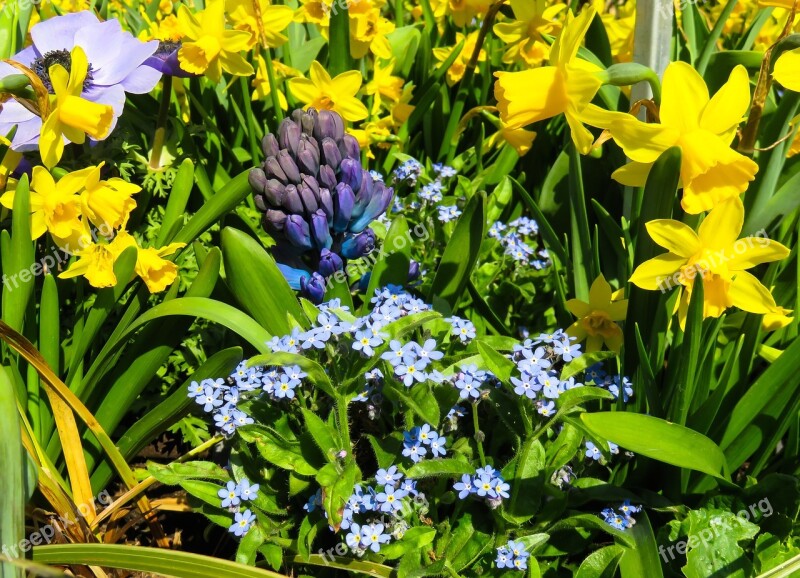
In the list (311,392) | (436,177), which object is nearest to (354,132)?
(436,177)

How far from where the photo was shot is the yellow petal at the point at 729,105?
110cm

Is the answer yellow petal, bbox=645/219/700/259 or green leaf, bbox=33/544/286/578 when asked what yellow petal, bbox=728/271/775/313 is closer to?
yellow petal, bbox=645/219/700/259

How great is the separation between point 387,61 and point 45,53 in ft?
3.69

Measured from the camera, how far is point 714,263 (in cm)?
124

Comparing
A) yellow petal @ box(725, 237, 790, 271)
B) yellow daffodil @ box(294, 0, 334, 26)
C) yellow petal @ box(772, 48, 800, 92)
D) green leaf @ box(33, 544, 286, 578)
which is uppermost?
yellow petal @ box(772, 48, 800, 92)

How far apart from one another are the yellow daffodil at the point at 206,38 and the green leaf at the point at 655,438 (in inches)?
49.7

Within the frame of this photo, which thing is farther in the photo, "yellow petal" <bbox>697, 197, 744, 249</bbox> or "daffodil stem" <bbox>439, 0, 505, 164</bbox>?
"daffodil stem" <bbox>439, 0, 505, 164</bbox>

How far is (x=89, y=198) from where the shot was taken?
154 centimetres

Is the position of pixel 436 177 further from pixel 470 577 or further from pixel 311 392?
pixel 470 577

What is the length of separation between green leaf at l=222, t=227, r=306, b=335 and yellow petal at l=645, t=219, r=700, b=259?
2.27 feet

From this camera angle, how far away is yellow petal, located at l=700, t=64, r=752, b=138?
1.10 meters

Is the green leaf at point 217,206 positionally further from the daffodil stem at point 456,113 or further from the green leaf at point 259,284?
the daffodil stem at point 456,113

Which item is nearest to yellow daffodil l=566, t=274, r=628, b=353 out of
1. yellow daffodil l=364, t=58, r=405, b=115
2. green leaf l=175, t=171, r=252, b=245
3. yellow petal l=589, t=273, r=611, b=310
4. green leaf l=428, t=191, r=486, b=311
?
yellow petal l=589, t=273, r=611, b=310

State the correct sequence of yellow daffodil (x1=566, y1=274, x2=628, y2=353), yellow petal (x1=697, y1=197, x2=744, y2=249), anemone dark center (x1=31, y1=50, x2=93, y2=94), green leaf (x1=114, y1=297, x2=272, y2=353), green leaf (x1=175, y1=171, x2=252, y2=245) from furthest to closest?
1. anemone dark center (x1=31, y1=50, x2=93, y2=94)
2. green leaf (x1=175, y1=171, x2=252, y2=245)
3. yellow daffodil (x1=566, y1=274, x2=628, y2=353)
4. green leaf (x1=114, y1=297, x2=272, y2=353)
5. yellow petal (x1=697, y1=197, x2=744, y2=249)
